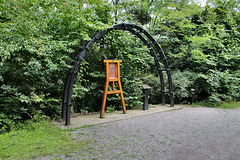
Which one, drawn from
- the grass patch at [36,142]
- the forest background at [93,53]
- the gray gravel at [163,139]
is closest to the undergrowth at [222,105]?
the forest background at [93,53]

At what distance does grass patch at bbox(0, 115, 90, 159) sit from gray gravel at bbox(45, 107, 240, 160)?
0.87 ft

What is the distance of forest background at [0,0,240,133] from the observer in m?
3.71

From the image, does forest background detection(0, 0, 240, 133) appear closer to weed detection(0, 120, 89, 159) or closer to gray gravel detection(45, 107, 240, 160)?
weed detection(0, 120, 89, 159)

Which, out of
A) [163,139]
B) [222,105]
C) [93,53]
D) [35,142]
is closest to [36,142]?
[35,142]

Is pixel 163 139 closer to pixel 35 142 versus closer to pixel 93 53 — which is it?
pixel 35 142

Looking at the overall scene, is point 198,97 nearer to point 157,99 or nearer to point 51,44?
point 157,99

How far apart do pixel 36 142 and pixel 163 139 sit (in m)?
2.27

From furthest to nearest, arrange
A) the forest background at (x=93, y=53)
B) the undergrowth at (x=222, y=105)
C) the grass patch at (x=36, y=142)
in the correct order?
the undergrowth at (x=222, y=105)
the forest background at (x=93, y=53)
the grass patch at (x=36, y=142)

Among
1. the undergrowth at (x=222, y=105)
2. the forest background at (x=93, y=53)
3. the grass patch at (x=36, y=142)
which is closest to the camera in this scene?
the grass patch at (x=36, y=142)

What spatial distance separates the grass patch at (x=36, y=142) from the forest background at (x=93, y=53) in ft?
1.22

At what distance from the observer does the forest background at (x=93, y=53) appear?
3711 millimetres

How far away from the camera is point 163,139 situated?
135 inches

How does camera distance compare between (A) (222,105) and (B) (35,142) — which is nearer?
(B) (35,142)

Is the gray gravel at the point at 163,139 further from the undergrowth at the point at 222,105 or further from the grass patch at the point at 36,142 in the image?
the undergrowth at the point at 222,105
